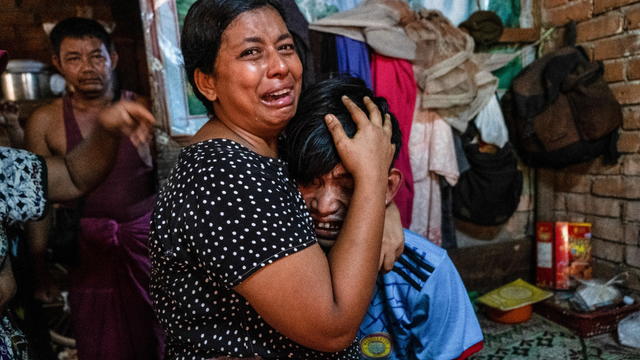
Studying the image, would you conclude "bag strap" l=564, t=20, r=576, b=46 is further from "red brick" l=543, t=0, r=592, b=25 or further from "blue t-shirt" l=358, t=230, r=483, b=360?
"blue t-shirt" l=358, t=230, r=483, b=360

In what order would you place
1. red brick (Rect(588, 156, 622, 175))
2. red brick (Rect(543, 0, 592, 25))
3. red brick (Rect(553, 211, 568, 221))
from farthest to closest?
red brick (Rect(553, 211, 568, 221)) < red brick (Rect(543, 0, 592, 25)) < red brick (Rect(588, 156, 622, 175))

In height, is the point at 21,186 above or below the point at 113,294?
above

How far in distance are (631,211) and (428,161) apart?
51.4 inches

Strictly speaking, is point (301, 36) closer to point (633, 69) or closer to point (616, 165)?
point (633, 69)

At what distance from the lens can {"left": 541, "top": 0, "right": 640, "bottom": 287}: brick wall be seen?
8.98ft

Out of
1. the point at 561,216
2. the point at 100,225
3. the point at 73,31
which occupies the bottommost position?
the point at 561,216

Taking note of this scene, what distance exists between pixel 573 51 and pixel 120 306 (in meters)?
3.21

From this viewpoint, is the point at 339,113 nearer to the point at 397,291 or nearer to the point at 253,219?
the point at 253,219

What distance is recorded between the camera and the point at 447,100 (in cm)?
283

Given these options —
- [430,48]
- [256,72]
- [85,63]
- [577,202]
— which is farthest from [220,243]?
[577,202]

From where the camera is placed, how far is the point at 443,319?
129 centimetres

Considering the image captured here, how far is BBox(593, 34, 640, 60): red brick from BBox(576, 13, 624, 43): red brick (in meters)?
0.05

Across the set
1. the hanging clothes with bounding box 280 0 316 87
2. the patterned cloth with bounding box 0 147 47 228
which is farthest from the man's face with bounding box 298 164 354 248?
the hanging clothes with bounding box 280 0 316 87

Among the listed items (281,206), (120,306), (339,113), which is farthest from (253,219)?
(120,306)
